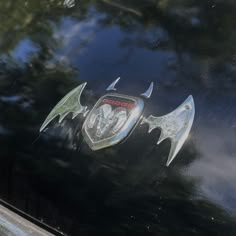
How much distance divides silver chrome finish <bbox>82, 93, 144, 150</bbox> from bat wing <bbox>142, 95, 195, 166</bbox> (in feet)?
0.28

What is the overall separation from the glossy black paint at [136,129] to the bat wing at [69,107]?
4 cm

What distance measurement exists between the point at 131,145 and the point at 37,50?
3.30 feet

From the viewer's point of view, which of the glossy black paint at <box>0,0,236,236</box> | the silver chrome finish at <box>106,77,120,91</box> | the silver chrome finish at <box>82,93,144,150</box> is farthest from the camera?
the silver chrome finish at <box>106,77,120,91</box>

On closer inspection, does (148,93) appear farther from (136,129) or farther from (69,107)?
(69,107)

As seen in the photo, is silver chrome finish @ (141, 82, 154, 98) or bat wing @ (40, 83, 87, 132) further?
bat wing @ (40, 83, 87, 132)

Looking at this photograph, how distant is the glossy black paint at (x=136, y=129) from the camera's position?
1.80 meters

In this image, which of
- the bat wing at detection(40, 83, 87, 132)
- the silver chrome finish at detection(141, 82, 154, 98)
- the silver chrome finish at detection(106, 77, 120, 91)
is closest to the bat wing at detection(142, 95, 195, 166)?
the silver chrome finish at detection(141, 82, 154, 98)

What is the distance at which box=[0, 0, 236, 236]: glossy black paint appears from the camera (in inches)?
70.9

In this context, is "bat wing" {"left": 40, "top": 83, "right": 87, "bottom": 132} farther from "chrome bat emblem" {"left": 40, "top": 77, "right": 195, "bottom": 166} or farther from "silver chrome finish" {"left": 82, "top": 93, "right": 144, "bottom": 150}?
"silver chrome finish" {"left": 82, "top": 93, "right": 144, "bottom": 150}

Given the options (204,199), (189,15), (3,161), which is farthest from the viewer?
(3,161)

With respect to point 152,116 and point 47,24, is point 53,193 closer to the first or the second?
point 152,116

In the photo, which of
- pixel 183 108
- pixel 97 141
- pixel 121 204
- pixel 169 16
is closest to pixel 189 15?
pixel 169 16

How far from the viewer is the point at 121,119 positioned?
6.75 feet

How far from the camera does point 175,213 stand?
1778 millimetres
